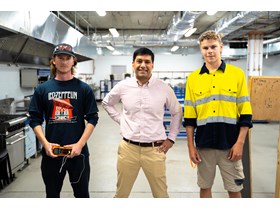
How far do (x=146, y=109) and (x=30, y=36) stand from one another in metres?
2.37

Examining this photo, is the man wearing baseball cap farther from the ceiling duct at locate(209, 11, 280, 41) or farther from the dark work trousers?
the ceiling duct at locate(209, 11, 280, 41)

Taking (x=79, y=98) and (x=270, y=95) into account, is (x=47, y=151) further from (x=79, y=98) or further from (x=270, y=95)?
(x=270, y=95)

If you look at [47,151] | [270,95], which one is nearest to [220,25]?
[270,95]

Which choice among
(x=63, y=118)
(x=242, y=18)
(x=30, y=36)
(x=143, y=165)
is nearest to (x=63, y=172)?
(x=63, y=118)

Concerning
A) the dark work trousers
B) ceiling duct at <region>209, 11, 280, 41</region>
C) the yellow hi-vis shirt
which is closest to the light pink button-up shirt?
the yellow hi-vis shirt

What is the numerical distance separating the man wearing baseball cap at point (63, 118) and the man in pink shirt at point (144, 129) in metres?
0.27

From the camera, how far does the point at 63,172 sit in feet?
5.88

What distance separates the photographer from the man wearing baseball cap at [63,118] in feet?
5.64

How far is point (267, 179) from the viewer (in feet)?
11.4

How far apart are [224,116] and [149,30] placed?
32.3 ft

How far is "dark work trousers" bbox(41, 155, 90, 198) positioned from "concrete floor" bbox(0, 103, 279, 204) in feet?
3.92

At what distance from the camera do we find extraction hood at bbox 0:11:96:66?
116 inches

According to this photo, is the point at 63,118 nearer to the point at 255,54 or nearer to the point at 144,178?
the point at 144,178
